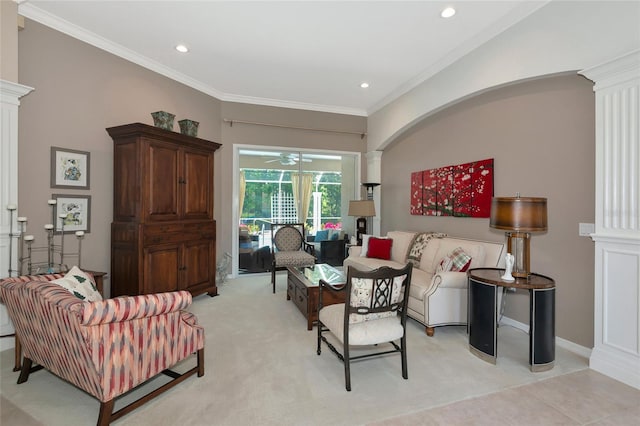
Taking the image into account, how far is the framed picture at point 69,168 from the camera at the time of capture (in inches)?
132

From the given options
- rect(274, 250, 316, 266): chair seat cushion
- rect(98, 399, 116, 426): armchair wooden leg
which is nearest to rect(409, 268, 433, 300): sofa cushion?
rect(274, 250, 316, 266): chair seat cushion

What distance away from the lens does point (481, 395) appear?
7.36ft

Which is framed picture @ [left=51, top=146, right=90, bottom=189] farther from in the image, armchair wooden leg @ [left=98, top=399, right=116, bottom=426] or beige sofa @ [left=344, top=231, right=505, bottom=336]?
beige sofa @ [left=344, top=231, right=505, bottom=336]

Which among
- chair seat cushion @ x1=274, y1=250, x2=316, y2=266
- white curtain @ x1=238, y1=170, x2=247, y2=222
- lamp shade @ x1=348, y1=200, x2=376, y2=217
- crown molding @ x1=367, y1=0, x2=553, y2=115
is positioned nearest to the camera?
crown molding @ x1=367, y1=0, x2=553, y2=115

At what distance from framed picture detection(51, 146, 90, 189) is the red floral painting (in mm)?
4659

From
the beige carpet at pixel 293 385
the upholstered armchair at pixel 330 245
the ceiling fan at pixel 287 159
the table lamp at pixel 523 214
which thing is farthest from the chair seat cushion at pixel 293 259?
the table lamp at pixel 523 214

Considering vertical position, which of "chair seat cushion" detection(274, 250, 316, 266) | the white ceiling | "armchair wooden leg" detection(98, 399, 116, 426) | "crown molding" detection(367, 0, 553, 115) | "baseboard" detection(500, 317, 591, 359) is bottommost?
"baseboard" detection(500, 317, 591, 359)

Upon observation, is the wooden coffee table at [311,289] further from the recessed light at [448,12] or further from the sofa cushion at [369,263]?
the recessed light at [448,12]

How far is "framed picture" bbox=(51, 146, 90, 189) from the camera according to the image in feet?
11.0

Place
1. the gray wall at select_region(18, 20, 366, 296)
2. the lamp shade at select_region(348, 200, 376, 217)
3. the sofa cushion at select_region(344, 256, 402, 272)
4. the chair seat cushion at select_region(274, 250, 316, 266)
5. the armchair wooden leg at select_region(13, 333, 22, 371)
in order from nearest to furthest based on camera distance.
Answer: the armchair wooden leg at select_region(13, 333, 22, 371), the gray wall at select_region(18, 20, 366, 296), the sofa cushion at select_region(344, 256, 402, 272), the chair seat cushion at select_region(274, 250, 316, 266), the lamp shade at select_region(348, 200, 376, 217)

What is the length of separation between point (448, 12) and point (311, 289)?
3.23 m

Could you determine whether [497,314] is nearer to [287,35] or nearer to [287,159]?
[287,35]

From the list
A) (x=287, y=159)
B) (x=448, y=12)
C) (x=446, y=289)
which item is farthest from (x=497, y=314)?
→ (x=287, y=159)

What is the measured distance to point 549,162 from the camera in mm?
3162
